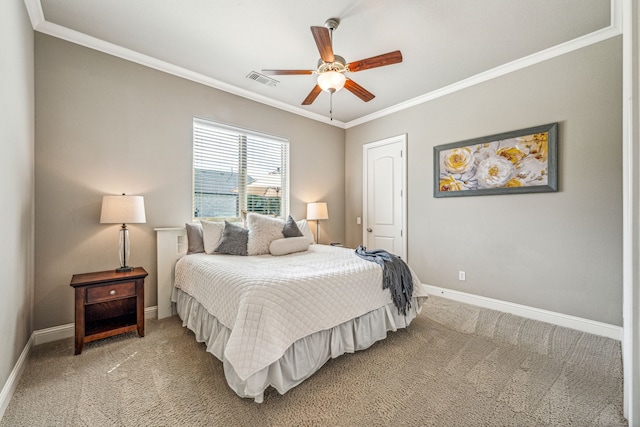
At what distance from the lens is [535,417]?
4.97ft

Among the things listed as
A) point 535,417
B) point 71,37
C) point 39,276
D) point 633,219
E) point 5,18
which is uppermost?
point 71,37

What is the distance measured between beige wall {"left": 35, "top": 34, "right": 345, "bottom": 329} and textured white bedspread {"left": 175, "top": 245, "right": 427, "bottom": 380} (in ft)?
2.73

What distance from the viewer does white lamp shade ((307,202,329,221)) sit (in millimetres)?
4172

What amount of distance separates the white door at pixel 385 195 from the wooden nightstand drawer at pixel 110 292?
132 inches

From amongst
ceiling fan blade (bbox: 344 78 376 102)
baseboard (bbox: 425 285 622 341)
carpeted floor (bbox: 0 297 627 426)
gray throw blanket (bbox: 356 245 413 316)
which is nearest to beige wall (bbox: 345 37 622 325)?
baseboard (bbox: 425 285 622 341)

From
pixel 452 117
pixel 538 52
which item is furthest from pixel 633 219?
pixel 452 117

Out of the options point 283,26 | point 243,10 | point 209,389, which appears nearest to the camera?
point 209,389

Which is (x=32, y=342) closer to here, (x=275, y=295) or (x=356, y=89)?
(x=275, y=295)

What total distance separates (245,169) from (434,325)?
2992mm

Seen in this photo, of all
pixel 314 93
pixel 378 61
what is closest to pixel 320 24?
pixel 314 93

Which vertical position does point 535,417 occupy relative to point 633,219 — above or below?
below

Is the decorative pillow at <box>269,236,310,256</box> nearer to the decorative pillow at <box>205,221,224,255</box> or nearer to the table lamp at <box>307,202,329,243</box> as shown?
the decorative pillow at <box>205,221,224,255</box>

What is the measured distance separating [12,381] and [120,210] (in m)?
1.30

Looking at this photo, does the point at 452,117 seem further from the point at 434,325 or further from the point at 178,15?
the point at 178,15
